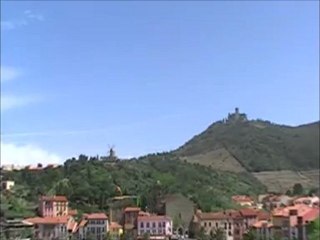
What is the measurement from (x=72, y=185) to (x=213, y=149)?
16508 mm

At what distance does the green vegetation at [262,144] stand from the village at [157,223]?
4735mm

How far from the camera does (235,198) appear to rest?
934 inches

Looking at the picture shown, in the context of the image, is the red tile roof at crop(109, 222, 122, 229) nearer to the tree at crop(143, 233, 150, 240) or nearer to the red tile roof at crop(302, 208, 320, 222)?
the tree at crop(143, 233, 150, 240)

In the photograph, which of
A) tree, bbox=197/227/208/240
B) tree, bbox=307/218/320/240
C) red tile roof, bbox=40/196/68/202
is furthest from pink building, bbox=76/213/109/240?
tree, bbox=307/218/320/240

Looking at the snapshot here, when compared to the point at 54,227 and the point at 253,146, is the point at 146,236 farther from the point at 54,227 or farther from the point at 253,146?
the point at 253,146

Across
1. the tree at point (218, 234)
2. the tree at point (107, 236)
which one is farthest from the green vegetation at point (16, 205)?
the tree at point (218, 234)

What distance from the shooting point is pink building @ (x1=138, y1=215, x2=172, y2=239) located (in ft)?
56.9

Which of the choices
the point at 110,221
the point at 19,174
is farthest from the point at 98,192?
the point at 19,174

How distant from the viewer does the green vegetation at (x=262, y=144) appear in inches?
970

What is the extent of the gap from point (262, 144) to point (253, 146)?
21.0 inches

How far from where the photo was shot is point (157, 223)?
17672 millimetres

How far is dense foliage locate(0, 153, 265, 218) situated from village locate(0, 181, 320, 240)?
1039 mm

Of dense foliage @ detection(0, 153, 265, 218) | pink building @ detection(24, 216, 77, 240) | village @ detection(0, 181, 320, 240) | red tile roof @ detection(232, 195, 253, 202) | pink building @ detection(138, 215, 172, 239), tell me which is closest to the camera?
village @ detection(0, 181, 320, 240)

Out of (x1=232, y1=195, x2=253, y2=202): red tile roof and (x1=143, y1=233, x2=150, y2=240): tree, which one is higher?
(x1=232, y1=195, x2=253, y2=202): red tile roof
